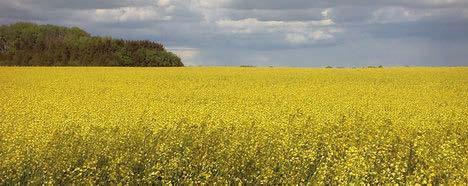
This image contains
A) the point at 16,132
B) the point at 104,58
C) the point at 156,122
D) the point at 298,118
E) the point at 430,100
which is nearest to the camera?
the point at 16,132

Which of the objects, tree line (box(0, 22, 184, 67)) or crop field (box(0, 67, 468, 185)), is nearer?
crop field (box(0, 67, 468, 185))

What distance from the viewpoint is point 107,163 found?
9.10 m

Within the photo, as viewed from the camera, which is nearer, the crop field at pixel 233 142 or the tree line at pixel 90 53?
the crop field at pixel 233 142

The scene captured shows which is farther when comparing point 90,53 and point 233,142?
point 90,53

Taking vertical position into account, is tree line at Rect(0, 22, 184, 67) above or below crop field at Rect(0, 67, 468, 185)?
above

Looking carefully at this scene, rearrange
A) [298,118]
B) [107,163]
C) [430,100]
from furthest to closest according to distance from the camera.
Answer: [430,100] → [298,118] → [107,163]

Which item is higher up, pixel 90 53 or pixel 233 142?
pixel 90 53

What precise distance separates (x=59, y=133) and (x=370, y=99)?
9.62m

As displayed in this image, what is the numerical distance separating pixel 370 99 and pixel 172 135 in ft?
27.3

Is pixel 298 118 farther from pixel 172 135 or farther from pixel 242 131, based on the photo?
pixel 172 135

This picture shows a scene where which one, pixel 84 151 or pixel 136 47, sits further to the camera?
pixel 136 47

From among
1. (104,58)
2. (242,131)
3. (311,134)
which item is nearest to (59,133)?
(242,131)

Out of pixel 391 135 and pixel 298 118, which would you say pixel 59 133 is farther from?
pixel 391 135

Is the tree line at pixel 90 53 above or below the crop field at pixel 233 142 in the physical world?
above
